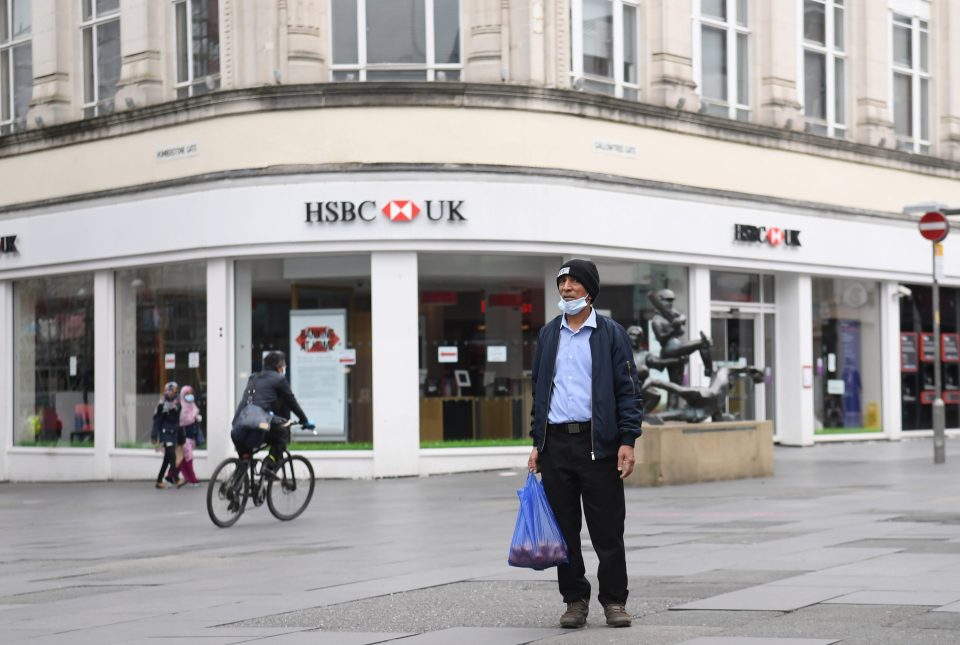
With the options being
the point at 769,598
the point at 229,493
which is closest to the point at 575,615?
the point at 769,598

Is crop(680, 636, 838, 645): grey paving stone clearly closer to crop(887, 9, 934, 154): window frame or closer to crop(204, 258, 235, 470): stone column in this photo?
crop(204, 258, 235, 470): stone column

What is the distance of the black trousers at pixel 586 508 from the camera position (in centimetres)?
820

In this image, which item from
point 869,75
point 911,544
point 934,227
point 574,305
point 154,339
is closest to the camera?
point 574,305

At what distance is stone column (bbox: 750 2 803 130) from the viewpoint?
29031 mm

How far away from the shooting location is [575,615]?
26.5ft

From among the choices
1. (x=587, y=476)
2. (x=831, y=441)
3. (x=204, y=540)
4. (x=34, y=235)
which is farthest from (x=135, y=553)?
(x=831, y=441)

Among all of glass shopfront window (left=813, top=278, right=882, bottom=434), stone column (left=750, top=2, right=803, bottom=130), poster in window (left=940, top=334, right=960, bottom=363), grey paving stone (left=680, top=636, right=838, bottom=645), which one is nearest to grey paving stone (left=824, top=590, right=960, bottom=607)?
grey paving stone (left=680, top=636, right=838, bottom=645)

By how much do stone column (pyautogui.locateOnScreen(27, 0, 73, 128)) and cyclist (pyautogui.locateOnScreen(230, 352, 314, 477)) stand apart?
13.2 meters

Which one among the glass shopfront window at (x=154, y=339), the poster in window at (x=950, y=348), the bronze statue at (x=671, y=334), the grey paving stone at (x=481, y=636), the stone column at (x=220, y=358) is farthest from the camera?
the poster in window at (x=950, y=348)

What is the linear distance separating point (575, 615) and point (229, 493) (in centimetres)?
854

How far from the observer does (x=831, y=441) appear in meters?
30.4

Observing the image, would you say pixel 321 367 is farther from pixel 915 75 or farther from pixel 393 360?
pixel 915 75

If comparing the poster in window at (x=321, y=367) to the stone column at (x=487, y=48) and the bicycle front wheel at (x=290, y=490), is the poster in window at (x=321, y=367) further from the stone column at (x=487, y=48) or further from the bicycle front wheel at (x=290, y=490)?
the bicycle front wheel at (x=290, y=490)

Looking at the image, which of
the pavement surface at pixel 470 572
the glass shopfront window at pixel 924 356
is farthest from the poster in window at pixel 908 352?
the pavement surface at pixel 470 572
